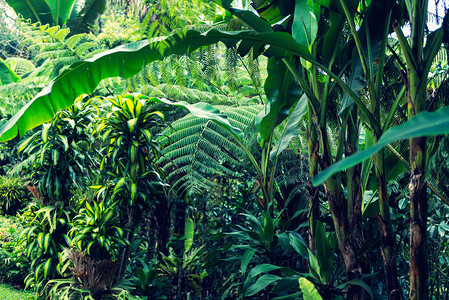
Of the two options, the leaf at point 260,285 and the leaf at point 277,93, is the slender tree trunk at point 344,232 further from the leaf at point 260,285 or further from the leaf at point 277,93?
the leaf at point 277,93

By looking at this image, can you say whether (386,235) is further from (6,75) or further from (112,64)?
(6,75)

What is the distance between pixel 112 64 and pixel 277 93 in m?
1.27

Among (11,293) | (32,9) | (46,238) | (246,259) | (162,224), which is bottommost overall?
(11,293)

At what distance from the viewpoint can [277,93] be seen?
2980 mm

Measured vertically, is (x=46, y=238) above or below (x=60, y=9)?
below

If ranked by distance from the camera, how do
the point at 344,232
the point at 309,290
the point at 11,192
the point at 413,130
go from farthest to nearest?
the point at 11,192, the point at 344,232, the point at 309,290, the point at 413,130

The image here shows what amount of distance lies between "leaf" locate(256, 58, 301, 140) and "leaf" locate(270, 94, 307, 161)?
0.08 m

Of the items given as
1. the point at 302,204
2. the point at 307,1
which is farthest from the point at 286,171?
the point at 307,1

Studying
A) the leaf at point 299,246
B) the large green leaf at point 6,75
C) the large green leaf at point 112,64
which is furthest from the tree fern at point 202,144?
the large green leaf at point 6,75

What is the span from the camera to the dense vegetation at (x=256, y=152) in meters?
2.16

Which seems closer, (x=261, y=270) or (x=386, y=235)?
(x=386, y=235)

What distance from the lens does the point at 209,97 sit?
4367 mm

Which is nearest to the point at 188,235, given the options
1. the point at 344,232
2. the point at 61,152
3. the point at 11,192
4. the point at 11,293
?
the point at 61,152

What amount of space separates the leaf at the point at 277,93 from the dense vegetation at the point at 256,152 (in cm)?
1
